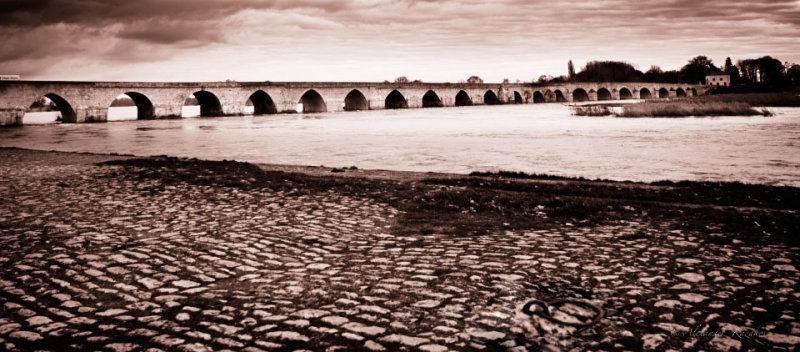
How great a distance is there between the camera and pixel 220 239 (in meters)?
5.68

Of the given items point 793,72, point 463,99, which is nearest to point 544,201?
point 463,99

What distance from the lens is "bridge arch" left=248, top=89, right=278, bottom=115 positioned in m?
59.8

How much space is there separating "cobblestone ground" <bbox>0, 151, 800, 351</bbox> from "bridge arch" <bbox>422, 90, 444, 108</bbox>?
75.5 metres

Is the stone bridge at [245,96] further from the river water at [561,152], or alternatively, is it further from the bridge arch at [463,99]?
the river water at [561,152]

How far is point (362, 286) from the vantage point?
13.6 ft

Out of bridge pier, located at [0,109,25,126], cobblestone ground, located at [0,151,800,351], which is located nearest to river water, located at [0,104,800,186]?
cobblestone ground, located at [0,151,800,351]

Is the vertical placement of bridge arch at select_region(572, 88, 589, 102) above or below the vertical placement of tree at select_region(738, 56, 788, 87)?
below

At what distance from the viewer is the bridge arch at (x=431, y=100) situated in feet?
266

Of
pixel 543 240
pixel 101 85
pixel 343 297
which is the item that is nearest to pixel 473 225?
pixel 543 240

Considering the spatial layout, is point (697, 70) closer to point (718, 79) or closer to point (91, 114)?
point (718, 79)

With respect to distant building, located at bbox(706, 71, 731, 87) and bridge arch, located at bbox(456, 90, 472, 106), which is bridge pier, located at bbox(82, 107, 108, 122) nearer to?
bridge arch, located at bbox(456, 90, 472, 106)

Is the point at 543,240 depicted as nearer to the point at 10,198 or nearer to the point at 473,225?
the point at 473,225

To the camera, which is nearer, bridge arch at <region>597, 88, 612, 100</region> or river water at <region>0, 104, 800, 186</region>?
river water at <region>0, 104, 800, 186</region>

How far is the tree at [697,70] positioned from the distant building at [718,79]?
11.7 ft
